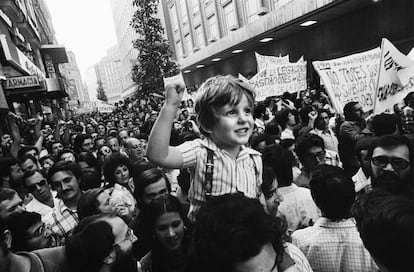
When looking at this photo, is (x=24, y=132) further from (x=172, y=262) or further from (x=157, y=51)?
(x=172, y=262)

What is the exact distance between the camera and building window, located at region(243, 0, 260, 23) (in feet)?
57.2

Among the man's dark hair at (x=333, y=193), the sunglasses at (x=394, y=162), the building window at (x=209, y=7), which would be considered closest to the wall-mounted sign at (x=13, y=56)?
the man's dark hair at (x=333, y=193)

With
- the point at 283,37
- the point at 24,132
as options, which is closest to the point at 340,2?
the point at 283,37

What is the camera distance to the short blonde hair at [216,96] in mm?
1644

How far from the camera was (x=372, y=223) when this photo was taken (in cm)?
126

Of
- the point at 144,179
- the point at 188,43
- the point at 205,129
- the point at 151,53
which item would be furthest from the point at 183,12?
the point at 205,129

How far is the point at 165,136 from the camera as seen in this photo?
4.95 feet

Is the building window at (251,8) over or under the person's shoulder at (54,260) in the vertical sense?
over

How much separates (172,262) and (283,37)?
16.1m

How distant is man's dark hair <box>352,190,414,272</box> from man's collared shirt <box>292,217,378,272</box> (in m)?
0.46

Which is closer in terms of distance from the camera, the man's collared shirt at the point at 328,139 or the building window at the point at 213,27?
the man's collared shirt at the point at 328,139

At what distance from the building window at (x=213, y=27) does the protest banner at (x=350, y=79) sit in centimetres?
1802

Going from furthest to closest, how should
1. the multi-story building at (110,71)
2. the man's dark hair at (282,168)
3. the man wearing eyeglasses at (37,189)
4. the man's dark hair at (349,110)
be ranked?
the multi-story building at (110,71), the man's dark hair at (349,110), the man wearing eyeglasses at (37,189), the man's dark hair at (282,168)

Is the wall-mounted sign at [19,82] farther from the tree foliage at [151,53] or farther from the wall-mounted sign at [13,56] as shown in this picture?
the tree foliage at [151,53]
